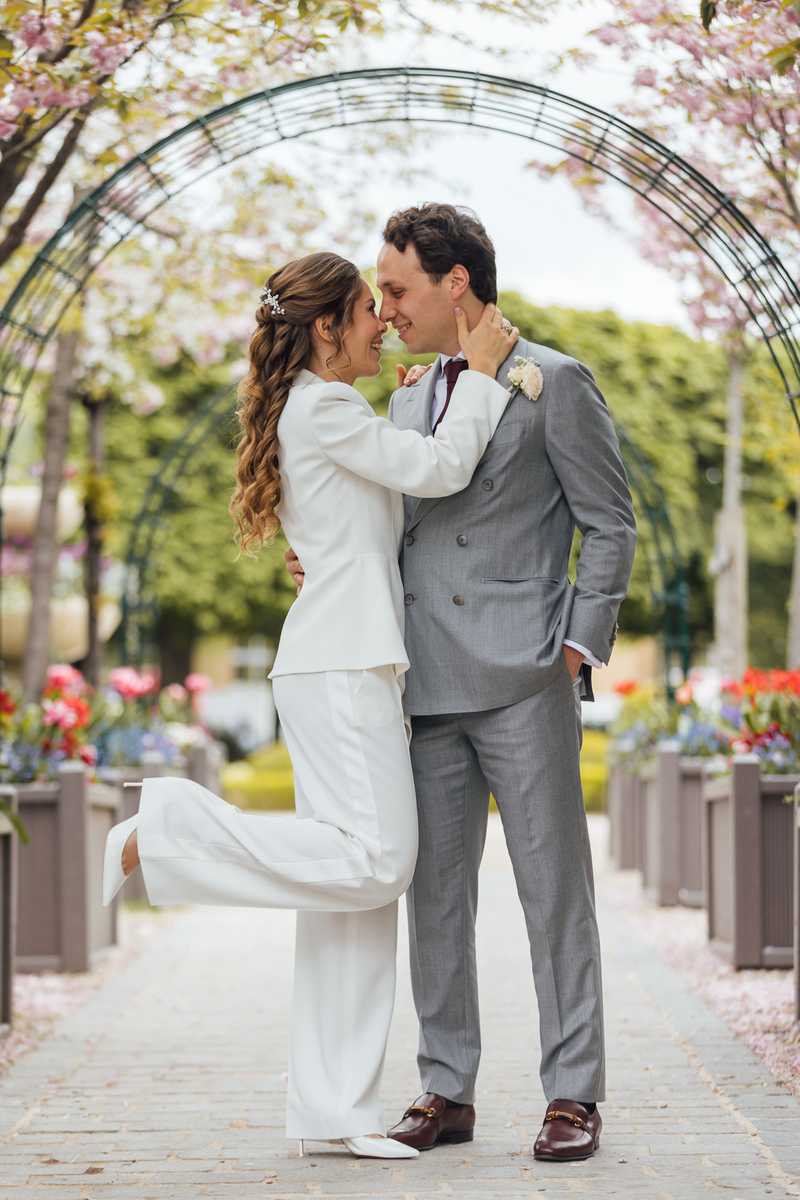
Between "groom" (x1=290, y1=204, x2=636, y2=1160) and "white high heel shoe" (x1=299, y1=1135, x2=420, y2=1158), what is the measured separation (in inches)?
1.8

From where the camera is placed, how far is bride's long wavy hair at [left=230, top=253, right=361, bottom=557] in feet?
9.23

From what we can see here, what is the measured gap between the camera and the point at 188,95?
4.59m

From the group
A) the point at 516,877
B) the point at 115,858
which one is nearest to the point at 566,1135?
the point at 516,877

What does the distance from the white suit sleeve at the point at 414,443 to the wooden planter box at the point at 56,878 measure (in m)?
3.03

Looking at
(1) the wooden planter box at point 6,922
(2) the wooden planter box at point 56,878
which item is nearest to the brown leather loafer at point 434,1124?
(1) the wooden planter box at point 6,922

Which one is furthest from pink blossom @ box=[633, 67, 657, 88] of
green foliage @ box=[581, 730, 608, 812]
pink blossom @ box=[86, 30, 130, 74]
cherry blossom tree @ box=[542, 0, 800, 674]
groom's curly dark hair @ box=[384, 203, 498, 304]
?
green foliage @ box=[581, 730, 608, 812]

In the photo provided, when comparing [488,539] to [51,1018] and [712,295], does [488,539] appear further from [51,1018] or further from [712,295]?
[712,295]

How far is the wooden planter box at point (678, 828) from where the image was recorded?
6.96m

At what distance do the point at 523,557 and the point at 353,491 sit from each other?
409 mm

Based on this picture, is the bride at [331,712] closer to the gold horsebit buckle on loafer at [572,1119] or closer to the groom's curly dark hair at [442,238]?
the groom's curly dark hair at [442,238]

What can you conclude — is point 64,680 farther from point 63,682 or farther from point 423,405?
point 423,405

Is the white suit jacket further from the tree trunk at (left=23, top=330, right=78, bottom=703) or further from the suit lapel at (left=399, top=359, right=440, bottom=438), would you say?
the tree trunk at (left=23, top=330, right=78, bottom=703)

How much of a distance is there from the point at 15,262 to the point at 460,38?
349 centimetres

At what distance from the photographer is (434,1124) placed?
2811mm
